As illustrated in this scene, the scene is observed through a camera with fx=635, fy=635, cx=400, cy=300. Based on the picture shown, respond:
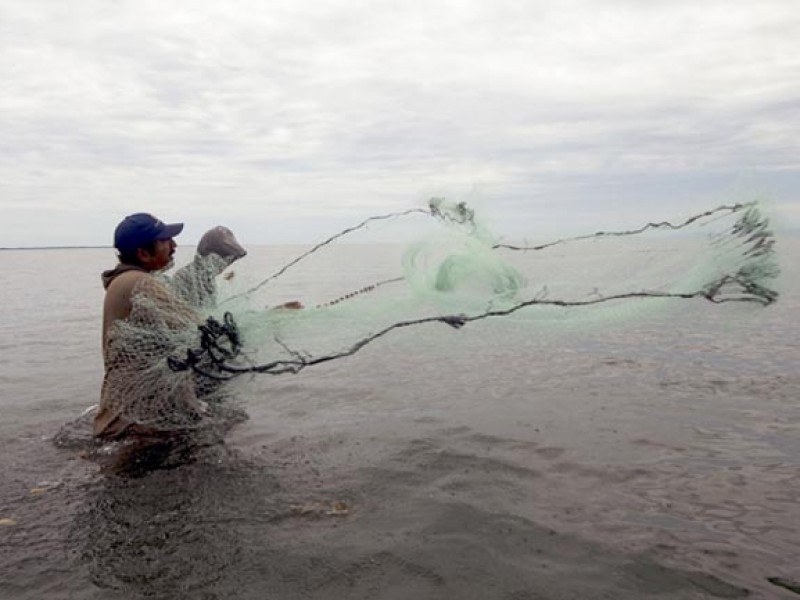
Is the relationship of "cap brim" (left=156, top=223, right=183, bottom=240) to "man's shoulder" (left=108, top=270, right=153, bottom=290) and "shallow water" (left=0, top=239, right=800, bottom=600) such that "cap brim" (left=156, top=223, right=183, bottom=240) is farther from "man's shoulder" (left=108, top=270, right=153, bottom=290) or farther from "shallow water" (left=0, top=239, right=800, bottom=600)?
"shallow water" (left=0, top=239, right=800, bottom=600)

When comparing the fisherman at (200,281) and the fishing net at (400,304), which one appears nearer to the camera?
the fishing net at (400,304)

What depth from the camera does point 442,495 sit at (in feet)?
16.6

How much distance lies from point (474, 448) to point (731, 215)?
320 cm

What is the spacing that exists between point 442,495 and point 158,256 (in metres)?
3.09

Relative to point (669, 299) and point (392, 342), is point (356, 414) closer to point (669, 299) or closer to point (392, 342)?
point (392, 342)

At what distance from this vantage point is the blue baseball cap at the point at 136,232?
5227 millimetres

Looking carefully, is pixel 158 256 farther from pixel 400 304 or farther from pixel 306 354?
pixel 400 304

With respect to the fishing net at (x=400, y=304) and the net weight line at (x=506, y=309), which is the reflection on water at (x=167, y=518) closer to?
the fishing net at (x=400, y=304)

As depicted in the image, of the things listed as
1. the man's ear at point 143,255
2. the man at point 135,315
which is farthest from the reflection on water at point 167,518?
the man's ear at point 143,255

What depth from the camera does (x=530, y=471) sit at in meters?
5.59

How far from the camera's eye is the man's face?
533 cm

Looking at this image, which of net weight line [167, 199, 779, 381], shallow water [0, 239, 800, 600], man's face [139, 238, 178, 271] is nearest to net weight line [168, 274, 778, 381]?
net weight line [167, 199, 779, 381]

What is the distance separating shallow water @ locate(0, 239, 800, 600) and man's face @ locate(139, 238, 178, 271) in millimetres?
1327

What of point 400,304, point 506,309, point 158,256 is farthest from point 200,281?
point 506,309
